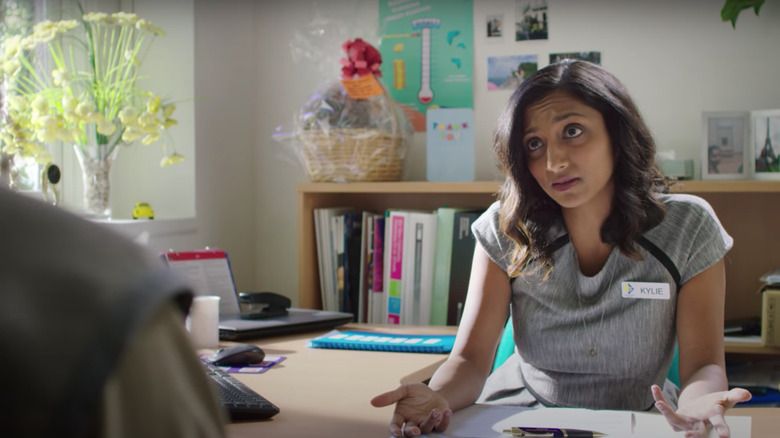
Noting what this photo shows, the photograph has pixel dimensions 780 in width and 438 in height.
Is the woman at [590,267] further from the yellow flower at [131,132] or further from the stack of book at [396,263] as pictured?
the yellow flower at [131,132]

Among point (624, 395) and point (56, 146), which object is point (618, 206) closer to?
point (624, 395)

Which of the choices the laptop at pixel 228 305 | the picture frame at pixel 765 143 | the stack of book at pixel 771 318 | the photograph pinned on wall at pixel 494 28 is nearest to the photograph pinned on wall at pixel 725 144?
the picture frame at pixel 765 143

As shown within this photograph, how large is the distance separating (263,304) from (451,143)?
2.49ft

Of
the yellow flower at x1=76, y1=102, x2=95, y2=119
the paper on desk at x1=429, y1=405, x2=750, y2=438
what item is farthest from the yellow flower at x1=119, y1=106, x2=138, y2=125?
the paper on desk at x1=429, y1=405, x2=750, y2=438

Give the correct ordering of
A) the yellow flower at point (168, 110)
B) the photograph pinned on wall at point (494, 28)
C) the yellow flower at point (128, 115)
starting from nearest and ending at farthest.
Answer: the yellow flower at point (128, 115)
the yellow flower at point (168, 110)
the photograph pinned on wall at point (494, 28)

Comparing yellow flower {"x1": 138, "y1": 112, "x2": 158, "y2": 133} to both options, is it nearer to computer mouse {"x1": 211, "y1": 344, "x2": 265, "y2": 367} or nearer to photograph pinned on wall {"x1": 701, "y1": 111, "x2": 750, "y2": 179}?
computer mouse {"x1": 211, "y1": 344, "x2": 265, "y2": 367}

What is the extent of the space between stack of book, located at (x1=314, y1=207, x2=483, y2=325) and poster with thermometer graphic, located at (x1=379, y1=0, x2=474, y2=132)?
0.39m

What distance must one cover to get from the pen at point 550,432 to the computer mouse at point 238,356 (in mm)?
648

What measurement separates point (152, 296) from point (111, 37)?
7.25ft

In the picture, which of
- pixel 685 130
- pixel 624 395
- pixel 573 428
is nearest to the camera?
pixel 573 428

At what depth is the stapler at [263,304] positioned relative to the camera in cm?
194

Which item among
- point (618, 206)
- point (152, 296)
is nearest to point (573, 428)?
point (618, 206)

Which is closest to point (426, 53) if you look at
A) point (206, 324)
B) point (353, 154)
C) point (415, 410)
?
point (353, 154)

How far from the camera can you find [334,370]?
60.6 inches
